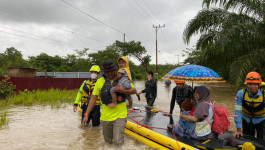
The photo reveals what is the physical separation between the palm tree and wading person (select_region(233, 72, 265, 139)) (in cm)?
500

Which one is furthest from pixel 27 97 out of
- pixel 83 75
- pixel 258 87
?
pixel 83 75

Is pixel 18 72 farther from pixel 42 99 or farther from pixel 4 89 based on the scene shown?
pixel 42 99

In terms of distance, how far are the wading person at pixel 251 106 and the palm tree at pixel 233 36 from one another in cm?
500

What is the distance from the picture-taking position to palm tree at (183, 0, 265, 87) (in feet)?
29.2

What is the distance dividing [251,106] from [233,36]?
6.28 m

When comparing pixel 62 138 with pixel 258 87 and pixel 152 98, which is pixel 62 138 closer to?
pixel 152 98

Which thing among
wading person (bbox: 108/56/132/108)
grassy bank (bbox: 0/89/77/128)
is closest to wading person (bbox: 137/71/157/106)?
wading person (bbox: 108/56/132/108)

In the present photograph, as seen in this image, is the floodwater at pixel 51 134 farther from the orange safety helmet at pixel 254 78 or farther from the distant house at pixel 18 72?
the distant house at pixel 18 72

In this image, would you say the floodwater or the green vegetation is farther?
the green vegetation

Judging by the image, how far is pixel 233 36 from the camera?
889cm

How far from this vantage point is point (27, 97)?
31.1 feet

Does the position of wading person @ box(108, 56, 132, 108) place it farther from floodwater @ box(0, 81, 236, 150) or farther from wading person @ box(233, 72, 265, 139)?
wading person @ box(233, 72, 265, 139)

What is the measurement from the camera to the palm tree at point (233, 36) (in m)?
8.89

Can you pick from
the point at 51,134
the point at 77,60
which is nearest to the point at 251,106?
the point at 51,134
